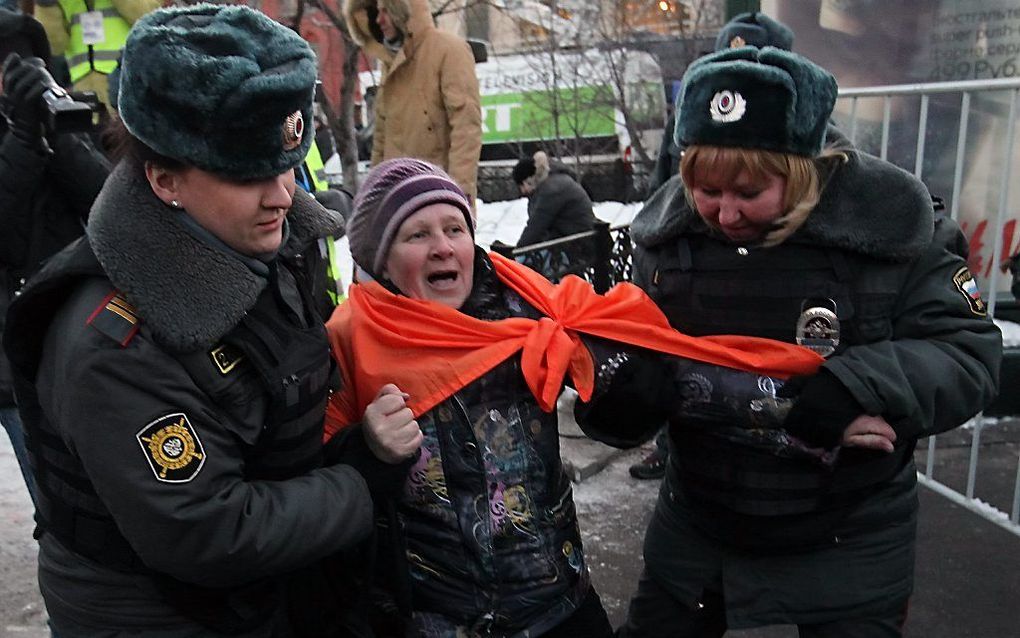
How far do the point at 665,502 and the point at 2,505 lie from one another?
372 centimetres

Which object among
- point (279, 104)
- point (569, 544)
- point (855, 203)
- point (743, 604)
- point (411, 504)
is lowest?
point (743, 604)

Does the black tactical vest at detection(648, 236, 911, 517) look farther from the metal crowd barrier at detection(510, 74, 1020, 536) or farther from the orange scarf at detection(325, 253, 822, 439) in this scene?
the metal crowd barrier at detection(510, 74, 1020, 536)

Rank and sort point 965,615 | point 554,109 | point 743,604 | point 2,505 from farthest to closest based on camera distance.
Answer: point 554,109 → point 2,505 → point 965,615 → point 743,604

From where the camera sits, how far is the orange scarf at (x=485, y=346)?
2.04 meters

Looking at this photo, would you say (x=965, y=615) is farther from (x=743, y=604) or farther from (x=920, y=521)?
(x=743, y=604)

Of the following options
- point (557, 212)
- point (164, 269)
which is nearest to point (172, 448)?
point (164, 269)

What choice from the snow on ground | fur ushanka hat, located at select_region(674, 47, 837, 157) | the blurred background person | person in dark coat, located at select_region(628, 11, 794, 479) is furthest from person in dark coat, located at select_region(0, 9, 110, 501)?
the snow on ground

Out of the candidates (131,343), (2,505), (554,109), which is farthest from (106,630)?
(554,109)

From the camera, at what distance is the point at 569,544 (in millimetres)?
2172

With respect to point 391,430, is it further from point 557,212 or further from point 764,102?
point 557,212

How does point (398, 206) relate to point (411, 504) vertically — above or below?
above

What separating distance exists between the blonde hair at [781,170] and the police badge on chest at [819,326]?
0.18m

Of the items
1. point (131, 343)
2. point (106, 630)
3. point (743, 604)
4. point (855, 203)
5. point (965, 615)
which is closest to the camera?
point (131, 343)

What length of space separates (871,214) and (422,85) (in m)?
3.79
